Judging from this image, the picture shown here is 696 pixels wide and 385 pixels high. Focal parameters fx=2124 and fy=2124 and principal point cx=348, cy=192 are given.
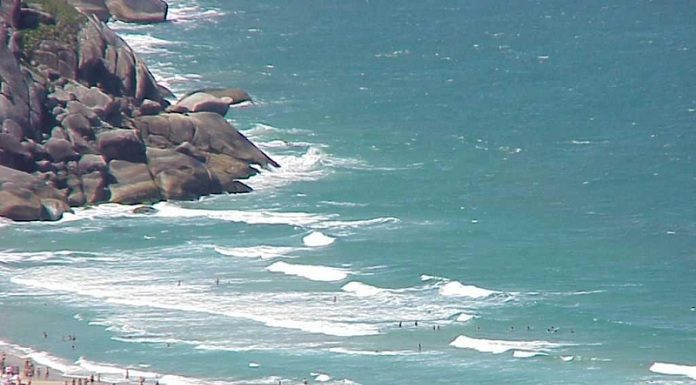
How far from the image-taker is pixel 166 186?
12075 cm

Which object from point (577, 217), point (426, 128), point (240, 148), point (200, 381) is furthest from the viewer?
point (426, 128)

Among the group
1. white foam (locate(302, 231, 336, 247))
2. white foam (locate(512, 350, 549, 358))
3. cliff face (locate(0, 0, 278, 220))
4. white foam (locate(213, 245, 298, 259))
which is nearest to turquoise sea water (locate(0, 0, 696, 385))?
white foam (locate(302, 231, 336, 247))

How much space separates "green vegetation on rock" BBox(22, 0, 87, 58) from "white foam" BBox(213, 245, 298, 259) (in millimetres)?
22111

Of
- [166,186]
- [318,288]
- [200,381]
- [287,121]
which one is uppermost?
[287,121]

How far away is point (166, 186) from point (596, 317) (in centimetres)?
3089

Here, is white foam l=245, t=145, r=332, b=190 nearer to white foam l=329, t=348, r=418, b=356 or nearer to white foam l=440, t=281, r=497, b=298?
white foam l=440, t=281, r=497, b=298

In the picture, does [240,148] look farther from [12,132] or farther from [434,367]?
[434,367]

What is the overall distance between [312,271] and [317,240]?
6170 mm

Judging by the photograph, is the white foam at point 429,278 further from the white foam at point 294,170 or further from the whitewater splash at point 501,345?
the white foam at point 294,170

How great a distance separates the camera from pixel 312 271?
107 meters

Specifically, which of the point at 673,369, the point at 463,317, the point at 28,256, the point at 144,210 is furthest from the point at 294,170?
the point at 673,369

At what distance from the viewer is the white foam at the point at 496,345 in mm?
95375

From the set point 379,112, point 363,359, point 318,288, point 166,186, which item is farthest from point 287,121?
point 363,359

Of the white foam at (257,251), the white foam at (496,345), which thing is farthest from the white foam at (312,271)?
the white foam at (496,345)
